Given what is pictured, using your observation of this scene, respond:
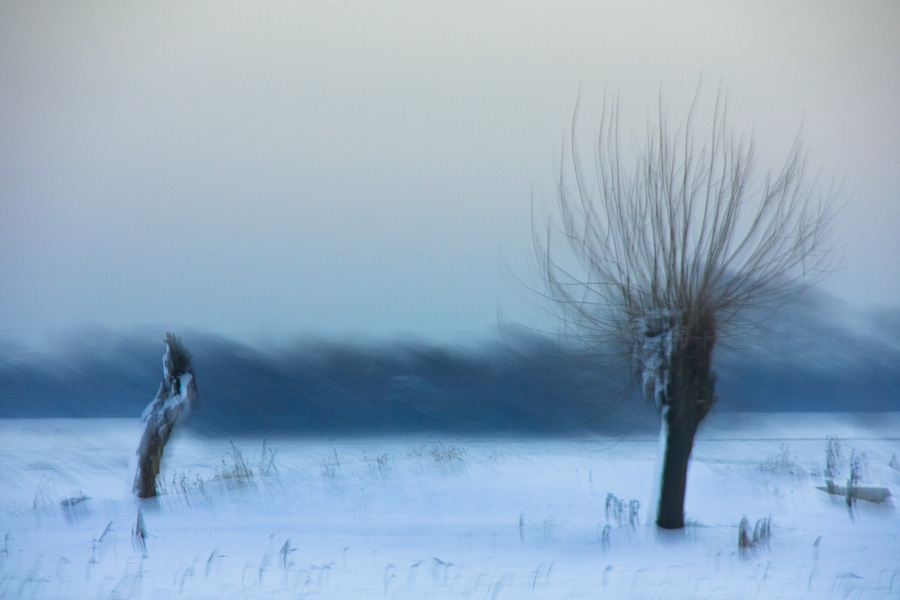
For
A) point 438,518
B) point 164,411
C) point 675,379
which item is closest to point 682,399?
point 675,379

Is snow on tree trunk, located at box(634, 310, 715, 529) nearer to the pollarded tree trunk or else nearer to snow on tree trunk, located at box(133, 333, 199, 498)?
the pollarded tree trunk

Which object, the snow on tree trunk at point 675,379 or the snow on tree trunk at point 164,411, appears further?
the snow on tree trunk at point 164,411

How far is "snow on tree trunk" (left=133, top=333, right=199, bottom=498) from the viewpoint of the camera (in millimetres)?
4414

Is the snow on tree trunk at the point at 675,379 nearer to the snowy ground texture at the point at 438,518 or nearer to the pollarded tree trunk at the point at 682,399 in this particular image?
the pollarded tree trunk at the point at 682,399

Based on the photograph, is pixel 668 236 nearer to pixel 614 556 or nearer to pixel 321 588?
pixel 614 556

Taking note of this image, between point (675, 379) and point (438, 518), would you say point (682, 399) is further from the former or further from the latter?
point (438, 518)

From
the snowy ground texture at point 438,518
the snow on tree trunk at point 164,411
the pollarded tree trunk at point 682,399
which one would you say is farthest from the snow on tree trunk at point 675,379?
the snow on tree trunk at point 164,411

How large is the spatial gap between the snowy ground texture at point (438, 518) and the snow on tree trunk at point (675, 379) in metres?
0.41

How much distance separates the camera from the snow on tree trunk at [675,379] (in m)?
3.92

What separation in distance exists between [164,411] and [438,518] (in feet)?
6.16

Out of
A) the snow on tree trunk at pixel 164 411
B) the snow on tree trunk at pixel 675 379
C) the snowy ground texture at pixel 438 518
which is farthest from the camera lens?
the snow on tree trunk at pixel 164 411

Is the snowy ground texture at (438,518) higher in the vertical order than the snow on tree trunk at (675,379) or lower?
lower

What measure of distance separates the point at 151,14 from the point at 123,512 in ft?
10.5

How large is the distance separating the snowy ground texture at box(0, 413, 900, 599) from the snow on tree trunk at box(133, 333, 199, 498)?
0.31 ft
